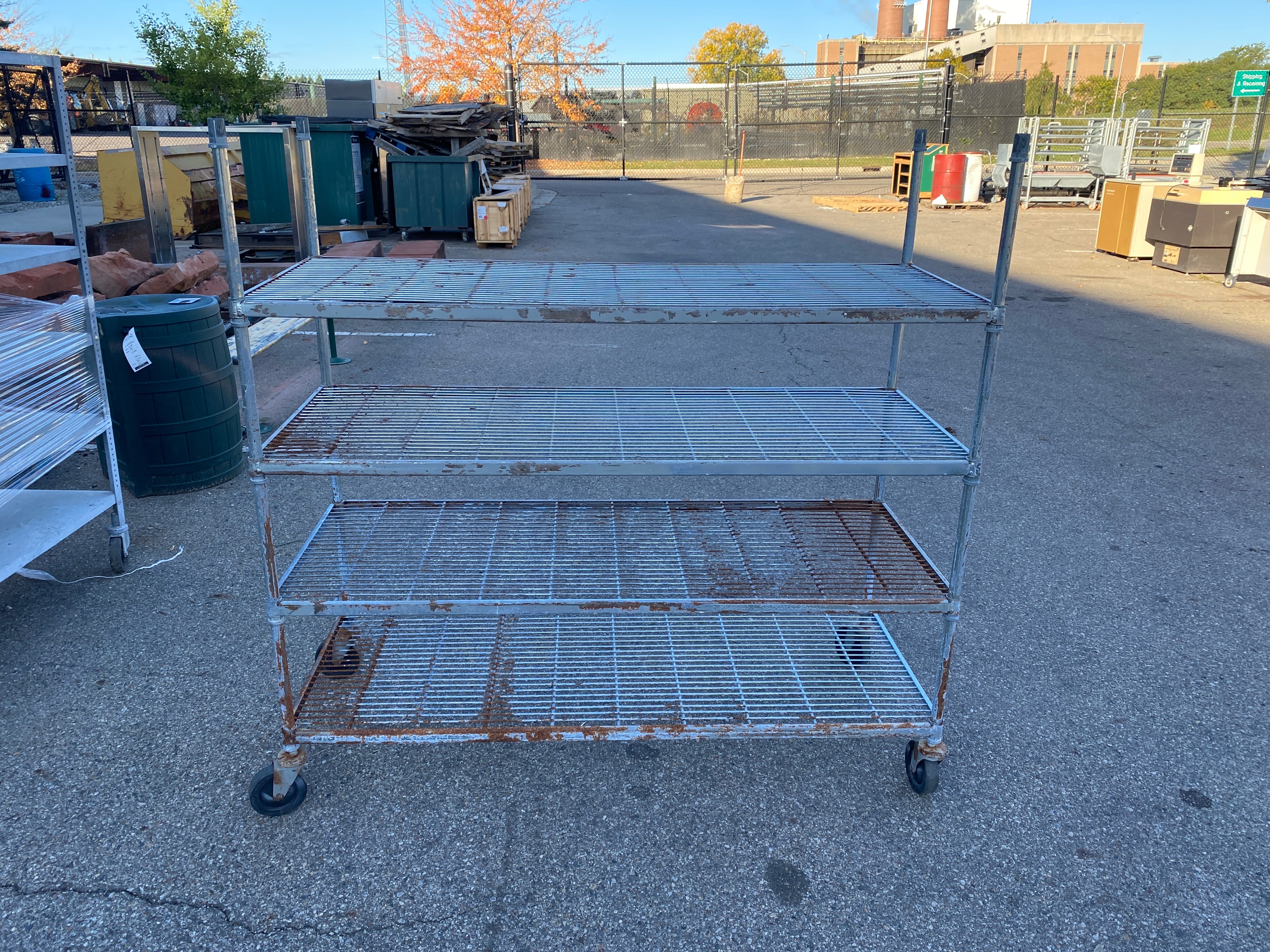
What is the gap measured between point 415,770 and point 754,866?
1088 millimetres

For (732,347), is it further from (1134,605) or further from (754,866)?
(754,866)

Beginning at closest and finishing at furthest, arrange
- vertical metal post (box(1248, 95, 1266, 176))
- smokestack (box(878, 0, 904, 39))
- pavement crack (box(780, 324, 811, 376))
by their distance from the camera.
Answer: pavement crack (box(780, 324, 811, 376)), vertical metal post (box(1248, 95, 1266, 176)), smokestack (box(878, 0, 904, 39))

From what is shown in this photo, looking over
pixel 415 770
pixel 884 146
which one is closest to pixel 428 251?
pixel 415 770

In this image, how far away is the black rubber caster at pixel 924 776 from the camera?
8.68 feet

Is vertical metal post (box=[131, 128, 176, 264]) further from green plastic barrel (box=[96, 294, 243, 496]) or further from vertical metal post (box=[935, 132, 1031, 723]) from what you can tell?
vertical metal post (box=[935, 132, 1031, 723])

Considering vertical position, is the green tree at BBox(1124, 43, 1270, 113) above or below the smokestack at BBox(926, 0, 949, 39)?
below

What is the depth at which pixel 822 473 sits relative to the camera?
2363 millimetres

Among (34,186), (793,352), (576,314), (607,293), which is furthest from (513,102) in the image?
(576,314)

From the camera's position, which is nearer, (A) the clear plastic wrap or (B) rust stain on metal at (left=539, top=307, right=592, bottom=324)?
(B) rust stain on metal at (left=539, top=307, right=592, bottom=324)

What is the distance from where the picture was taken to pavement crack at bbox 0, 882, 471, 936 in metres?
2.19

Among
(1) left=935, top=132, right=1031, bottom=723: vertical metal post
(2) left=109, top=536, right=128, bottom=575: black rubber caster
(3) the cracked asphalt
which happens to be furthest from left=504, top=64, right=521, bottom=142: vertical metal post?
(1) left=935, top=132, right=1031, bottom=723: vertical metal post

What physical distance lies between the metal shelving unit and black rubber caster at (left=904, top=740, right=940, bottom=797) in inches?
128

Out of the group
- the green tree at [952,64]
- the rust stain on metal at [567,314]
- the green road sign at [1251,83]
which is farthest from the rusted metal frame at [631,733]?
the green tree at [952,64]

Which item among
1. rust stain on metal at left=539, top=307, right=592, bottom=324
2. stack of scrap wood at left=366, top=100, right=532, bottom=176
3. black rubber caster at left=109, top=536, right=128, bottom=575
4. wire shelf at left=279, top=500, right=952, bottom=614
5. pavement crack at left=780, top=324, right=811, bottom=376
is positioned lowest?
black rubber caster at left=109, top=536, right=128, bottom=575
